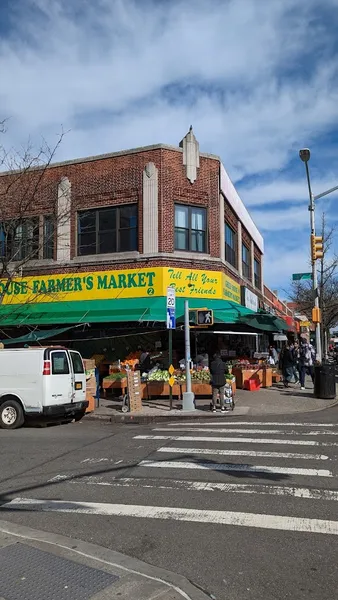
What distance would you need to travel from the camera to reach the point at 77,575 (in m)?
4.05

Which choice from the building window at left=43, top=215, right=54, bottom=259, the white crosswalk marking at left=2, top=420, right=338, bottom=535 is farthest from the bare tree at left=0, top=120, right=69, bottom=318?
the white crosswalk marking at left=2, top=420, right=338, bottom=535

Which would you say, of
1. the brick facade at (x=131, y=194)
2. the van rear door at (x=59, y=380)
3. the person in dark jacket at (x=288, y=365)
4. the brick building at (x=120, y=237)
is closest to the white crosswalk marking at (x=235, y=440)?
the van rear door at (x=59, y=380)

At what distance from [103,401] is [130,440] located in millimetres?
6841

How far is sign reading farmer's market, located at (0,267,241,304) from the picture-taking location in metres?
19.2

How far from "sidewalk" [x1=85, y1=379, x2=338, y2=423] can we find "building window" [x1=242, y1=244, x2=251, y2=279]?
10.2 meters

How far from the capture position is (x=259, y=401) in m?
16.1

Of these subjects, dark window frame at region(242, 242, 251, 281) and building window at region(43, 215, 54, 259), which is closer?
building window at region(43, 215, 54, 259)

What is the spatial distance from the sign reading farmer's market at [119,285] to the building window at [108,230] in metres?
1.08

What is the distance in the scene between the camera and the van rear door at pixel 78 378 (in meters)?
13.4

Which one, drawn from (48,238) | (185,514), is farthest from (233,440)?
(48,238)

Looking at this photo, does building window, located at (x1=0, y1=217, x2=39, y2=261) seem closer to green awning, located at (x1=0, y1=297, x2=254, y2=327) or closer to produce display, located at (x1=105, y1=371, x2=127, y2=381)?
green awning, located at (x1=0, y1=297, x2=254, y2=327)

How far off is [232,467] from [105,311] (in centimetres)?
1176

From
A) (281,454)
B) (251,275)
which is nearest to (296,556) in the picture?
(281,454)

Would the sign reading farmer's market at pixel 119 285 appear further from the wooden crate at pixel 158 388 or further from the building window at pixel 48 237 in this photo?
the wooden crate at pixel 158 388
